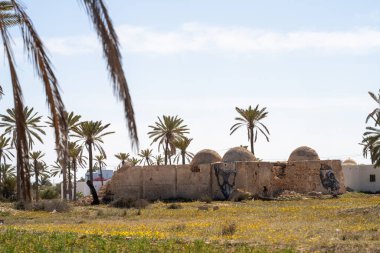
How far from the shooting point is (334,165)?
48531mm

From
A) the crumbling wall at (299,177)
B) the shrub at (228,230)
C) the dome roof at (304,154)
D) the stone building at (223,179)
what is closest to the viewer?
the shrub at (228,230)

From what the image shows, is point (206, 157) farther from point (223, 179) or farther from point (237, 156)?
point (223, 179)

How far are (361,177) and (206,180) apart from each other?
70.8ft

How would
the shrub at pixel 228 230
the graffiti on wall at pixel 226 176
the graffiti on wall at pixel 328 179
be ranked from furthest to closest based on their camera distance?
the graffiti on wall at pixel 328 179
the graffiti on wall at pixel 226 176
the shrub at pixel 228 230

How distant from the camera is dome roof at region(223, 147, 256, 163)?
158ft

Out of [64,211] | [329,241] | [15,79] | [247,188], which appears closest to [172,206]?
[64,211]

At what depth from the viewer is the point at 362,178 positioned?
60.2 m

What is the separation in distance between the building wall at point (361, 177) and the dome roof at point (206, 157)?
15.9 m

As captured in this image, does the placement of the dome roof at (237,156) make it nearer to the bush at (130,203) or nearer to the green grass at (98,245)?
the bush at (130,203)

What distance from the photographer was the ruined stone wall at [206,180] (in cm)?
4422

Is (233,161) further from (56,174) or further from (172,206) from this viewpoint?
(56,174)

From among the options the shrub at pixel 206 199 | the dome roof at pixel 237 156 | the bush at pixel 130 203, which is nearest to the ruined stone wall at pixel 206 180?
the shrub at pixel 206 199

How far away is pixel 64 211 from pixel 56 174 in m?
44.4

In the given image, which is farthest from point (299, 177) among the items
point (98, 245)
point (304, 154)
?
point (98, 245)
